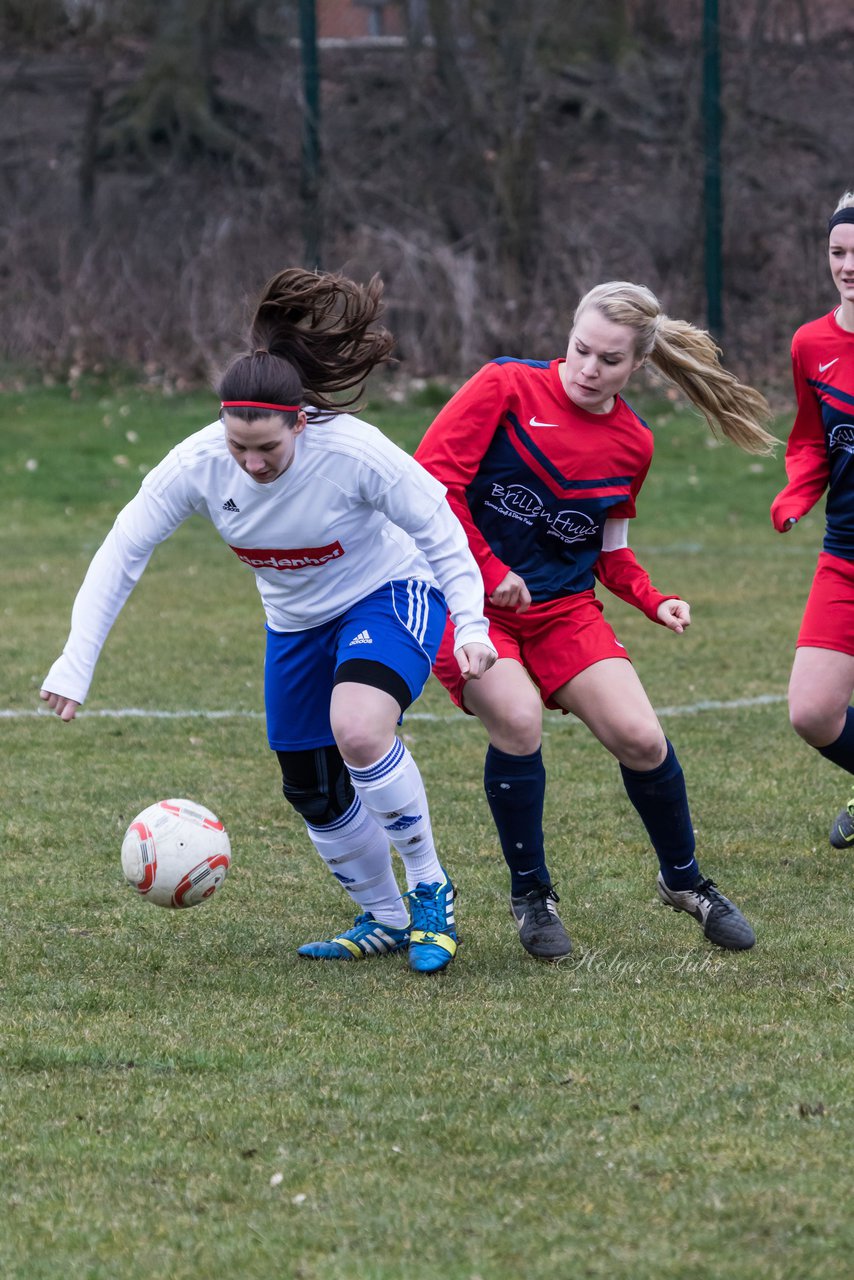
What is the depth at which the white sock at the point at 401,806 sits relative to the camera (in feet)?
13.7

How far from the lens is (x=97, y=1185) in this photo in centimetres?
296

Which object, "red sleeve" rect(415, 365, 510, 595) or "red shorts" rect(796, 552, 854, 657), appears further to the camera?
"red shorts" rect(796, 552, 854, 657)

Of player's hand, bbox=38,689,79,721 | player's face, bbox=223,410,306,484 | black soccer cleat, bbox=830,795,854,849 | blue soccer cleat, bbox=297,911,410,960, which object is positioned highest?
player's face, bbox=223,410,306,484

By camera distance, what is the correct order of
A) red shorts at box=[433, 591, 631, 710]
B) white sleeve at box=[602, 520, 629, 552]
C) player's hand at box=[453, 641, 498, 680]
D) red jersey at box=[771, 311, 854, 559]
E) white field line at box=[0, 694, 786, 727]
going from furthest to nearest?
white field line at box=[0, 694, 786, 727]
red jersey at box=[771, 311, 854, 559]
white sleeve at box=[602, 520, 629, 552]
red shorts at box=[433, 591, 631, 710]
player's hand at box=[453, 641, 498, 680]

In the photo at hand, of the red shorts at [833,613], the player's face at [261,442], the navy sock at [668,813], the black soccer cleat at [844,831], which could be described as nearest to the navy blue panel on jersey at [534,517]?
the navy sock at [668,813]

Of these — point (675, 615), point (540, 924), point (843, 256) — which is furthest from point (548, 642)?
point (843, 256)

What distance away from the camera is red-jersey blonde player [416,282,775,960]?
4.34 meters

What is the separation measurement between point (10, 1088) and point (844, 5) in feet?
67.9

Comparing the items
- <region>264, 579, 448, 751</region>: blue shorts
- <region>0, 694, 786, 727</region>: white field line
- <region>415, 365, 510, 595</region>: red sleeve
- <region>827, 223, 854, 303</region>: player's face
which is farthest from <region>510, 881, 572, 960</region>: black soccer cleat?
<region>0, 694, 786, 727</region>: white field line

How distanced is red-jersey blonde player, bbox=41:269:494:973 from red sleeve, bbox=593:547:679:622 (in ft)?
1.70

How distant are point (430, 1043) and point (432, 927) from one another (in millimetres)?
660

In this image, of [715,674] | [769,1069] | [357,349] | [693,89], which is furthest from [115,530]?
[693,89]

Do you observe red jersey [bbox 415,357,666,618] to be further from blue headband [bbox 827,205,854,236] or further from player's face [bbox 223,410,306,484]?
blue headband [bbox 827,205,854,236]

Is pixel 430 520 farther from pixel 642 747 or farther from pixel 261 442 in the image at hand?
pixel 642 747
